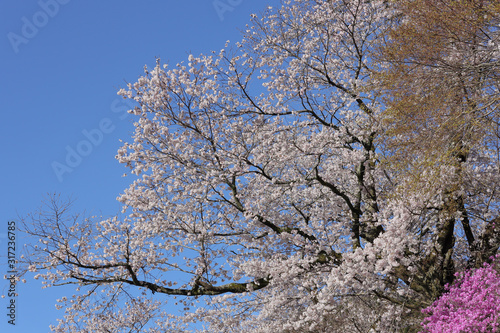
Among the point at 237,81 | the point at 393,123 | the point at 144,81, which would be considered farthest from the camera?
the point at 237,81

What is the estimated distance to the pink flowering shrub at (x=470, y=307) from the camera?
8.52 metres

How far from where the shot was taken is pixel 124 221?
11375mm

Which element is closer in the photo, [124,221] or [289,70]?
[124,221]

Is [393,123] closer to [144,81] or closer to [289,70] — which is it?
[289,70]

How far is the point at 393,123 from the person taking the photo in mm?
10289

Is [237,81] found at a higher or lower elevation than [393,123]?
higher

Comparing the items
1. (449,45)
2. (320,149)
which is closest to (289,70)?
(320,149)

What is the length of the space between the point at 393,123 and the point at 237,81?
3.84m

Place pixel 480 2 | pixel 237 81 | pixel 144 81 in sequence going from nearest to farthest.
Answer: pixel 480 2 → pixel 144 81 → pixel 237 81

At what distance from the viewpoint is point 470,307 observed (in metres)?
8.82

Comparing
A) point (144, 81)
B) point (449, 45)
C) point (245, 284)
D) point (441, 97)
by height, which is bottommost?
point (245, 284)

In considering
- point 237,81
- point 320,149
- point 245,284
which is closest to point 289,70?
point 237,81

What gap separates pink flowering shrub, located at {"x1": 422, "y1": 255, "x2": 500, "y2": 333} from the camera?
28.0 feet

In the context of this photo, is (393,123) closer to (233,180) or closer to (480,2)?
(480,2)
